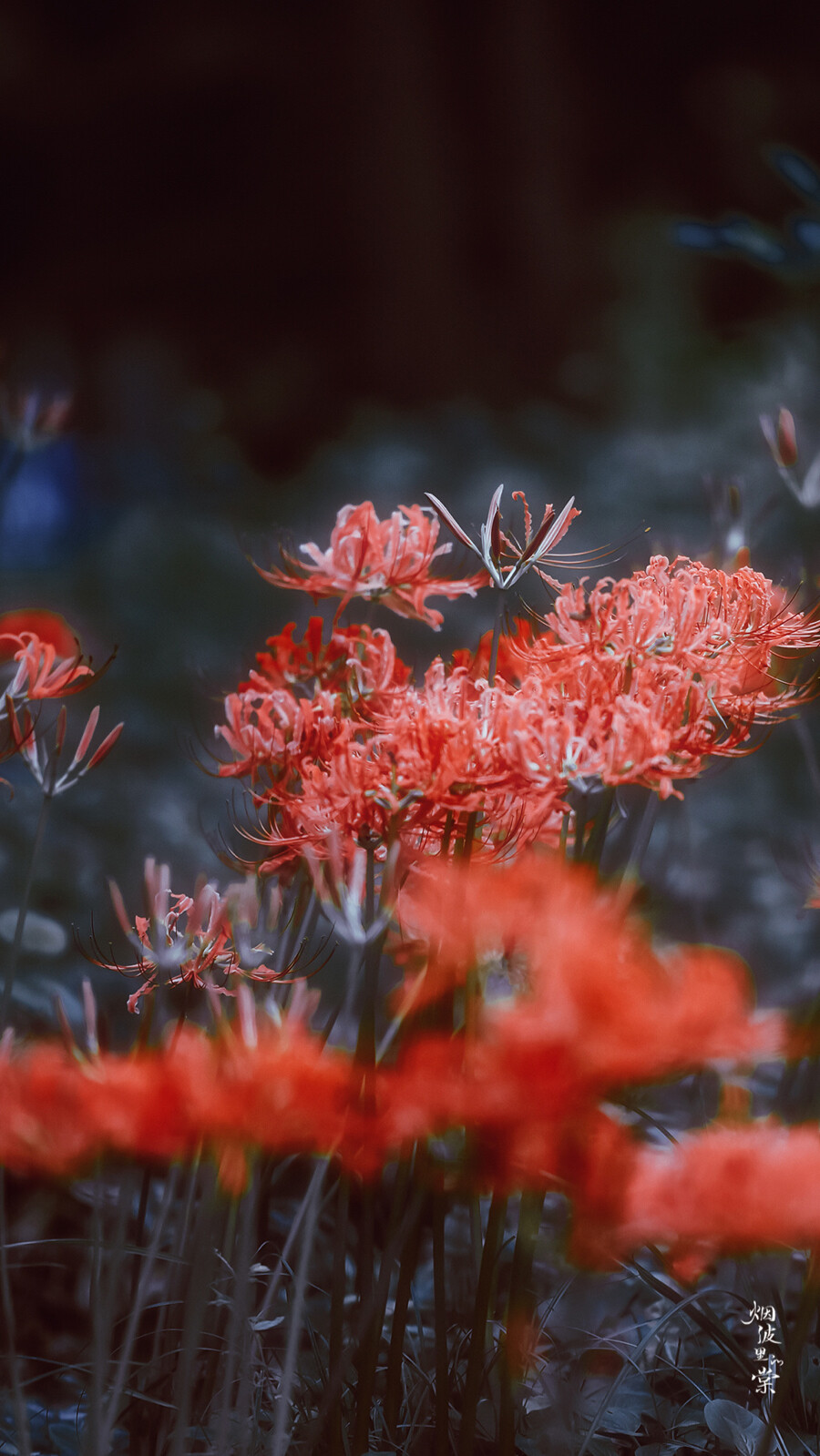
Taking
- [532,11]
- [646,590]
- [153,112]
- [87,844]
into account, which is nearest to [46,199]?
[153,112]

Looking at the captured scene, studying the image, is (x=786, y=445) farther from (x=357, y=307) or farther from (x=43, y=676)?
(x=43, y=676)

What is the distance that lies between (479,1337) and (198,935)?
0.63ft

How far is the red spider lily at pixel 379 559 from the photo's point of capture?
1.36ft

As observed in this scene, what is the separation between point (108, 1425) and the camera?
1.23 ft

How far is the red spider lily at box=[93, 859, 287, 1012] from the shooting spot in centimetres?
40

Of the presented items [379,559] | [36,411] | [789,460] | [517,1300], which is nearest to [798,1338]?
[517,1300]

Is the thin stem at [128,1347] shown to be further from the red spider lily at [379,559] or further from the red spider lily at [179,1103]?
the red spider lily at [379,559]

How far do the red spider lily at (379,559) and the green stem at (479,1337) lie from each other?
0.25m

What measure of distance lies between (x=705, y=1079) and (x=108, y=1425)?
367mm

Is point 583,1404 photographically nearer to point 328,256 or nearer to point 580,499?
point 580,499

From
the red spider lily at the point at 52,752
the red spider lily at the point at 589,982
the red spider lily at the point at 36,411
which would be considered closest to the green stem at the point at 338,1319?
the red spider lily at the point at 589,982

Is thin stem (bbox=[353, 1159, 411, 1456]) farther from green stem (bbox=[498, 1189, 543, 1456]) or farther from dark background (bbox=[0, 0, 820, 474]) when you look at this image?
dark background (bbox=[0, 0, 820, 474])

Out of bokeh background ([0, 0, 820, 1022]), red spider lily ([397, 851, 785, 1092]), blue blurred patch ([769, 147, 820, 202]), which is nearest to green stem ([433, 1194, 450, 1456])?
red spider lily ([397, 851, 785, 1092])
